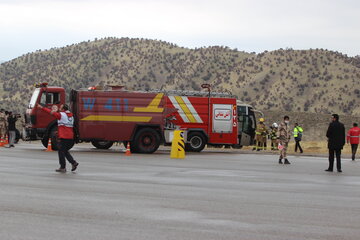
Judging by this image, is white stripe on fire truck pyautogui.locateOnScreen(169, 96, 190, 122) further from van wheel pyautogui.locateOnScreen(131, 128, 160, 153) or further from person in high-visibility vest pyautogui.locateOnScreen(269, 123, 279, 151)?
person in high-visibility vest pyautogui.locateOnScreen(269, 123, 279, 151)

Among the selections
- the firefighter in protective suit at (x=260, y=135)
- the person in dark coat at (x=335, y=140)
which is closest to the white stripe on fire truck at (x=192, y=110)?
the firefighter in protective suit at (x=260, y=135)

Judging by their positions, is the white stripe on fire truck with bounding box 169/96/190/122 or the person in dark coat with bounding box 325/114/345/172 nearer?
the person in dark coat with bounding box 325/114/345/172

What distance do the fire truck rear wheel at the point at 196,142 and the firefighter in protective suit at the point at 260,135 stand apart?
407 centimetres

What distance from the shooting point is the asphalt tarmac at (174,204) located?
9.61m

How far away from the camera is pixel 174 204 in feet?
41.5

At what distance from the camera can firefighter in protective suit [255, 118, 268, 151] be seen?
37.9 m

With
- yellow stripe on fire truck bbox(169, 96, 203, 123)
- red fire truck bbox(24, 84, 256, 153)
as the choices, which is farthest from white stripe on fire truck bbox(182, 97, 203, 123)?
red fire truck bbox(24, 84, 256, 153)

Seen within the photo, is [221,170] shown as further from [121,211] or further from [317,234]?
[317,234]

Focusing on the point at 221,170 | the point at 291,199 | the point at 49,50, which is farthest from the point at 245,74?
the point at 291,199

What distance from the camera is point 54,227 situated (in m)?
9.70

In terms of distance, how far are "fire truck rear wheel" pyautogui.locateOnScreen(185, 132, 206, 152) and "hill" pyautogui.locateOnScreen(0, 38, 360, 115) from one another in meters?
56.0

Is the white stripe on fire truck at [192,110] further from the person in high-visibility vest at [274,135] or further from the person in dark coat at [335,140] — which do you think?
the person in dark coat at [335,140]

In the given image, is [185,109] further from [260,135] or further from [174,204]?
[174,204]

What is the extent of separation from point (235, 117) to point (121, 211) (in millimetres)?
24883
